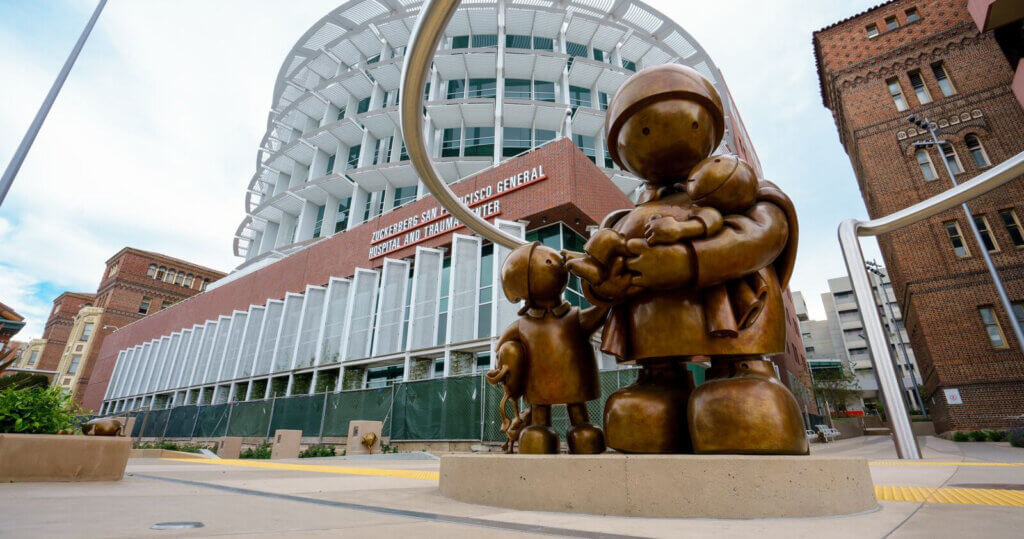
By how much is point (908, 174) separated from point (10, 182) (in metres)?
24.6

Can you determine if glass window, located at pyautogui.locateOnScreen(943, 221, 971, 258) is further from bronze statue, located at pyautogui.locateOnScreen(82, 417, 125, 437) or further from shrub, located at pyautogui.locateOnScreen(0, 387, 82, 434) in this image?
shrub, located at pyautogui.locateOnScreen(0, 387, 82, 434)

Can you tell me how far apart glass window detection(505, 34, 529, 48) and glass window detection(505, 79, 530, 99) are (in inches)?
118

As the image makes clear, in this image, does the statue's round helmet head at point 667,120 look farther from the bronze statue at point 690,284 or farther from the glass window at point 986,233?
the glass window at point 986,233

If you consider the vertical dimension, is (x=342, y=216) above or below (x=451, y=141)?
below

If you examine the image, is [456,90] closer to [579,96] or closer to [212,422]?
[579,96]

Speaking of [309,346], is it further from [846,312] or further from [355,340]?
[846,312]

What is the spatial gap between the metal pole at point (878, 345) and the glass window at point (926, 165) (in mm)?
16707

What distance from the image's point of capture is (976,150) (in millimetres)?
17078

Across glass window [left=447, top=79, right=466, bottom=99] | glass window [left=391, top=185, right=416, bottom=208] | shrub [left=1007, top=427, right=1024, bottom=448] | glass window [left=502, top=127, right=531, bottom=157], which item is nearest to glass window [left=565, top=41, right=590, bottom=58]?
glass window [left=447, top=79, right=466, bottom=99]

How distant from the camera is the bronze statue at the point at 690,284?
1832mm

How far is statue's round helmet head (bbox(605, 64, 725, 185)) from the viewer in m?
2.18

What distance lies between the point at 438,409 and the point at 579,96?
64.2 feet

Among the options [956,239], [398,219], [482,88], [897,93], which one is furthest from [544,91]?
[956,239]

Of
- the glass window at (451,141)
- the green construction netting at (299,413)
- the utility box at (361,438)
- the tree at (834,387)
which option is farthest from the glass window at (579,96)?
the tree at (834,387)
